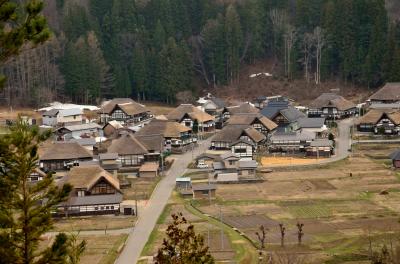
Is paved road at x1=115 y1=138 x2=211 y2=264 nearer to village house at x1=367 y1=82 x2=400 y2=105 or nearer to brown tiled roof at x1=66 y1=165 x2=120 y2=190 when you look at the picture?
brown tiled roof at x1=66 y1=165 x2=120 y2=190

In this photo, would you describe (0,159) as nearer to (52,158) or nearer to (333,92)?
(52,158)

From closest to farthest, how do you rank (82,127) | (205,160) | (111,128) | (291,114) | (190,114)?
(205,160) < (82,127) < (291,114) < (111,128) < (190,114)

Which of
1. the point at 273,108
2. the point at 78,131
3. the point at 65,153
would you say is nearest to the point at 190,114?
the point at 273,108

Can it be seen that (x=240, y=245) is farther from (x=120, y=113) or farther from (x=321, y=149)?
(x=120, y=113)

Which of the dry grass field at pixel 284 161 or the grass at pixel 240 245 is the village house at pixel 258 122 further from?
the grass at pixel 240 245

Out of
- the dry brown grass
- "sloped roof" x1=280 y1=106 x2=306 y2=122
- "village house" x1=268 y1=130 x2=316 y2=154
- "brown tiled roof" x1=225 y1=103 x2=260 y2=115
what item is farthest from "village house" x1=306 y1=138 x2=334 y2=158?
the dry brown grass

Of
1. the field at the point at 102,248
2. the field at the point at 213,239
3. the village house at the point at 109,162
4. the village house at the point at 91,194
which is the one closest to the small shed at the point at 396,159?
the field at the point at 213,239
